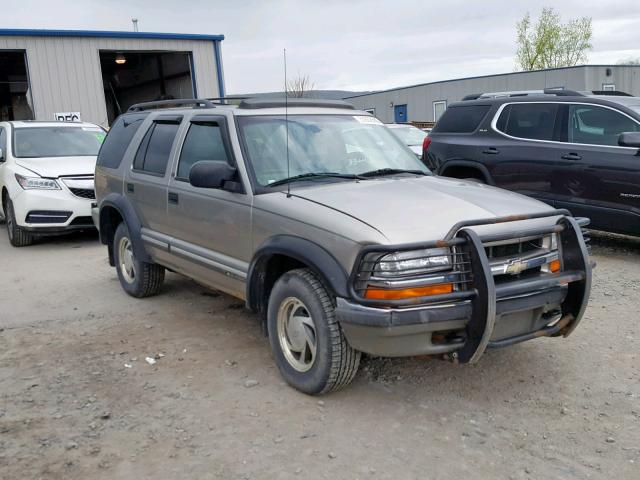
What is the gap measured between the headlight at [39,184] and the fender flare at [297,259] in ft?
Result: 18.9

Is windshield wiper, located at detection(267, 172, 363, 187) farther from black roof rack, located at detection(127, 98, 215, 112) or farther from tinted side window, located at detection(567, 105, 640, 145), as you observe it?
tinted side window, located at detection(567, 105, 640, 145)

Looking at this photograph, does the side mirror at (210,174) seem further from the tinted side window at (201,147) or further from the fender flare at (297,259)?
the fender flare at (297,259)

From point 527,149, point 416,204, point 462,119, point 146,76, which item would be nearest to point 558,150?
point 527,149

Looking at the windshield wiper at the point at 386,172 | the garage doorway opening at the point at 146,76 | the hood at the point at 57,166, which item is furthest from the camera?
the garage doorway opening at the point at 146,76

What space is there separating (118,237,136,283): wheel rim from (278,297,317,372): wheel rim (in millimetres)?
2548

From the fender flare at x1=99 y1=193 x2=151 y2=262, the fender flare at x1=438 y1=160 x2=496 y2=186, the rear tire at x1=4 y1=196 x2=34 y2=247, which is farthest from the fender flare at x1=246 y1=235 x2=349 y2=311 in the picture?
the rear tire at x1=4 y1=196 x2=34 y2=247

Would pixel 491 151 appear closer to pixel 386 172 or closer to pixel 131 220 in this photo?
pixel 386 172

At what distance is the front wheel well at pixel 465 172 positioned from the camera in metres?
8.41

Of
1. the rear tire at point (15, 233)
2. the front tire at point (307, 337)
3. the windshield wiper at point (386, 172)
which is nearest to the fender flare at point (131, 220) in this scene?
the front tire at point (307, 337)

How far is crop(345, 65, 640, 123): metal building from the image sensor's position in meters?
30.1

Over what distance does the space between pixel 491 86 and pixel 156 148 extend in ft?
96.0

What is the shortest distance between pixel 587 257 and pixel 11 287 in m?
5.82

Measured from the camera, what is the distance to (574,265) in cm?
384

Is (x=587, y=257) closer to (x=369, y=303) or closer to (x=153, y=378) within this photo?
(x=369, y=303)
